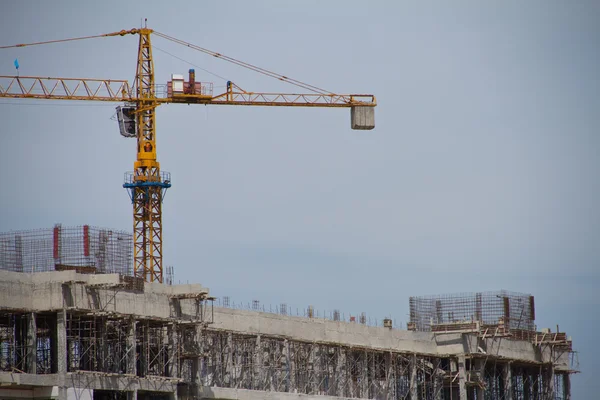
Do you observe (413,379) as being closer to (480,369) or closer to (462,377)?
(462,377)

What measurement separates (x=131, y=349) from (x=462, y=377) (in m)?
38.8

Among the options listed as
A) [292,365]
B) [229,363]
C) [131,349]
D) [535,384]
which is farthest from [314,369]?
[535,384]

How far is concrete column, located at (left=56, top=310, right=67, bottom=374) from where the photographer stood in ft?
258

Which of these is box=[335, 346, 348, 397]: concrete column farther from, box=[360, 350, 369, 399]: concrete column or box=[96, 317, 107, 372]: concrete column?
box=[96, 317, 107, 372]: concrete column

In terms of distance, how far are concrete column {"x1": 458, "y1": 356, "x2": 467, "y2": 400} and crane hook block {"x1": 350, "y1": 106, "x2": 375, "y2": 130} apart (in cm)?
2819

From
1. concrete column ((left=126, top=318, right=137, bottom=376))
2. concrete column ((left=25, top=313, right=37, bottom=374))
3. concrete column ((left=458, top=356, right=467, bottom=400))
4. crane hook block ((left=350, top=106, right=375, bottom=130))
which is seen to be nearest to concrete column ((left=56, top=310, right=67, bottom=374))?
concrete column ((left=25, top=313, right=37, bottom=374))

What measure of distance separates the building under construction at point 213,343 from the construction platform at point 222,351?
0.35 ft

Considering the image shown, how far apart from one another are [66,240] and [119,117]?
122 feet

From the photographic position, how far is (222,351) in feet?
313

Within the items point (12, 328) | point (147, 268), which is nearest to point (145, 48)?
point (147, 268)

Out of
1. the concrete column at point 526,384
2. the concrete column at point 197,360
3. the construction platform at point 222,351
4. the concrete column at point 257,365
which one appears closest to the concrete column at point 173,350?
the construction platform at point 222,351

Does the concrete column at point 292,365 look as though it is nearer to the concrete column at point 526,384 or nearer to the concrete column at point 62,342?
the concrete column at point 62,342

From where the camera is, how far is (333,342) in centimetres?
10306

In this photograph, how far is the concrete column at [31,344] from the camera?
79062mm
